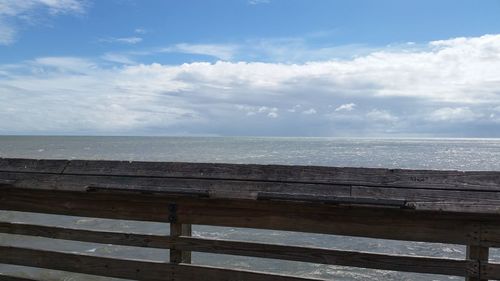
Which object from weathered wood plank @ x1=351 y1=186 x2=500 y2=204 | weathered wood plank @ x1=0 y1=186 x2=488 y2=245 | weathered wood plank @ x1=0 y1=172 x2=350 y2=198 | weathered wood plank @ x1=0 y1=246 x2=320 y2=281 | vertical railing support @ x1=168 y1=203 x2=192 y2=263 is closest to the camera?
weathered wood plank @ x1=351 y1=186 x2=500 y2=204

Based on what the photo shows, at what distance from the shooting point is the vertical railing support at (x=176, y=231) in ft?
12.0

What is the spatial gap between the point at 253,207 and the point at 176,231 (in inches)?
24.7

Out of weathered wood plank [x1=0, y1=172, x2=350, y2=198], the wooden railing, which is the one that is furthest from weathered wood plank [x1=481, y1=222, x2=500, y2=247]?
weathered wood plank [x1=0, y1=172, x2=350, y2=198]

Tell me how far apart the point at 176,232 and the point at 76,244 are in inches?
315

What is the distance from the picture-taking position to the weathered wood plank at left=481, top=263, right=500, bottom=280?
3.02m

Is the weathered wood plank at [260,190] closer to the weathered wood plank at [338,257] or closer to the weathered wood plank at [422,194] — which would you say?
the weathered wood plank at [422,194]

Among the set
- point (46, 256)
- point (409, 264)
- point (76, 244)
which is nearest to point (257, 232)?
point (76, 244)

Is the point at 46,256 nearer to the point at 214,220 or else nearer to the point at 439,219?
the point at 214,220

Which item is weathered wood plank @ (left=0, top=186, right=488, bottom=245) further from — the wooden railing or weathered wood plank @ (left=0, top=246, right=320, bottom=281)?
weathered wood plank @ (left=0, top=246, right=320, bottom=281)

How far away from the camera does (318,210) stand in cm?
333

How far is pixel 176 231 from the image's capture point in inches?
145

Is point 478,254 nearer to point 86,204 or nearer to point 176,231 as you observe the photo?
point 176,231

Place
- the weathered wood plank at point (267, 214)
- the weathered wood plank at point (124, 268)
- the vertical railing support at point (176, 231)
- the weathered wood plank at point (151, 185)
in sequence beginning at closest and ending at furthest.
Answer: the weathered wood plank at point (267, 214) < the weathered wood plank at point (151, 185) < the weathered wood plank at point (124, 268) < the vertical railing support at point (176, 231)

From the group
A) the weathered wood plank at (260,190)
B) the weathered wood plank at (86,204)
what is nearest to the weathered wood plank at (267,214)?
the weathered wood plank at (86,204)
